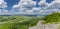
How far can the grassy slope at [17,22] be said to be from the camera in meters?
1.83

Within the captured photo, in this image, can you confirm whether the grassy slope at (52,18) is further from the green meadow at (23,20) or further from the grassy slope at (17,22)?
the grassy slope at (17,22)

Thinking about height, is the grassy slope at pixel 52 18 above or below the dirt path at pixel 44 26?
above

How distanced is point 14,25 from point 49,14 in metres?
0.49

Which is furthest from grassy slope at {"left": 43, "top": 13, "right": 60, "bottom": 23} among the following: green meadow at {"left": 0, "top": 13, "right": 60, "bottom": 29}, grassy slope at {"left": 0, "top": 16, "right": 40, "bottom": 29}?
grassy slope at {"left": 0, "top": 16, "right": 40, "bottom": 29}

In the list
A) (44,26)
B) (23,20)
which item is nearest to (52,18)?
(44,26)

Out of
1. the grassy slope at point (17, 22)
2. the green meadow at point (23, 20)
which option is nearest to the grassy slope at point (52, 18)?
the green meadow at point (23, 20)

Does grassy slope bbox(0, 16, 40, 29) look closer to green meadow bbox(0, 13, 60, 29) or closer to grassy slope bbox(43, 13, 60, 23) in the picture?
green meadow bbox(0, 13, 60, 29)

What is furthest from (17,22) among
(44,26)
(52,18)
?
(52,18)

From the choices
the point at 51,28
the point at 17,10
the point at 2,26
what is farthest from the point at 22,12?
the point at 51,28

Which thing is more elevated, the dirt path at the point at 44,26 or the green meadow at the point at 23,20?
the green meadow at the point at 23,20

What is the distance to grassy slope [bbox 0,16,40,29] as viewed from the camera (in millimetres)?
1829

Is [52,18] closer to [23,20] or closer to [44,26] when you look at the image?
[44,26]

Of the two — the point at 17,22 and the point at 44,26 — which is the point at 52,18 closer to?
the point at 44,26

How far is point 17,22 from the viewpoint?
6.04 feet
